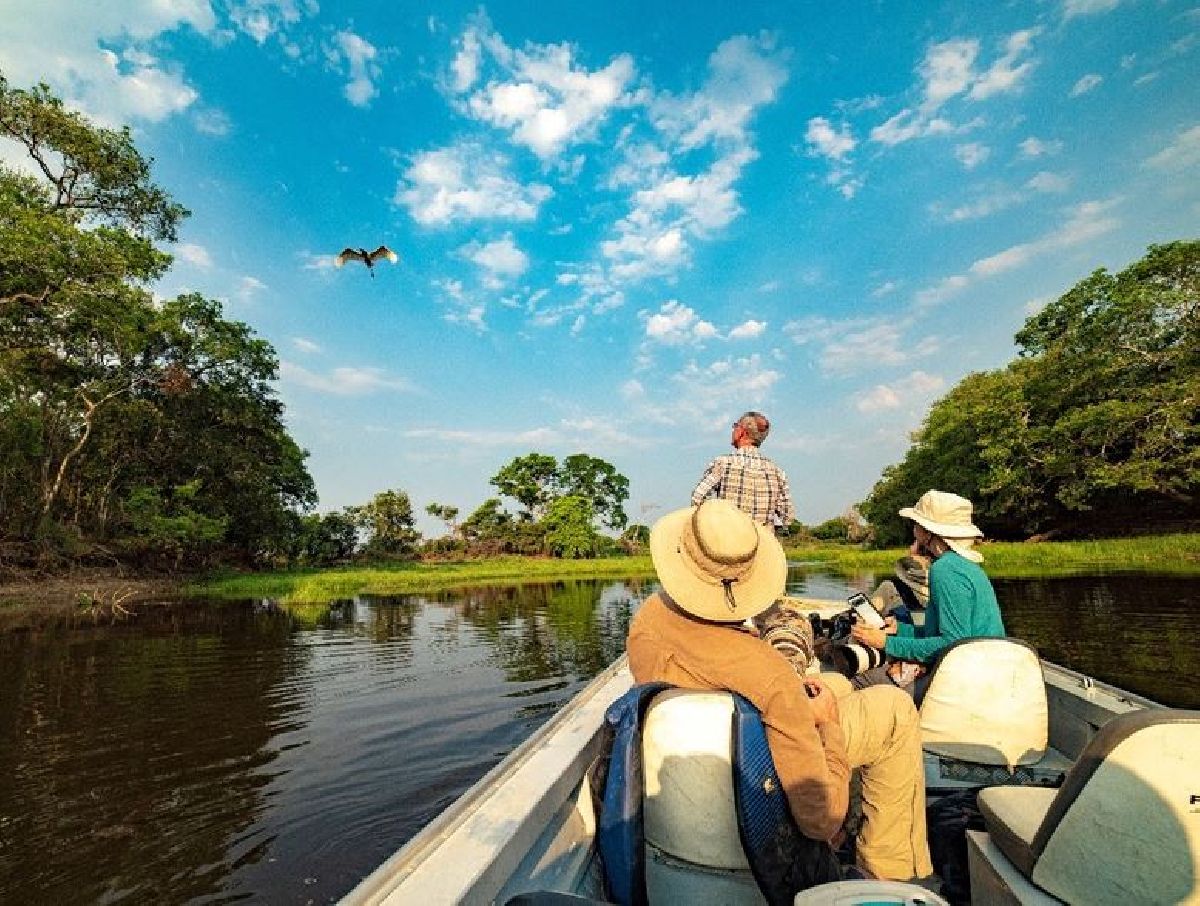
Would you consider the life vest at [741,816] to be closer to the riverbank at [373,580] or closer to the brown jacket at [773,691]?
the brown jacket at [773,691]

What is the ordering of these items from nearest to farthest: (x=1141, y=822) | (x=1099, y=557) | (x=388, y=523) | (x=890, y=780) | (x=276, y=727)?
(x=1141, y=822) < (x=890, y=780) < (x=276, y=727) < (x=1099, y=557) < (x=388, y=523)

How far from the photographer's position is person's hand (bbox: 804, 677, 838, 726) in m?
1.85

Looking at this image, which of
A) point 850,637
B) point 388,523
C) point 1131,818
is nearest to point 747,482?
point 850,637

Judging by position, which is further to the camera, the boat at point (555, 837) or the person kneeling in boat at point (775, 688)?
the person kneeling in boat at point (775, 688)

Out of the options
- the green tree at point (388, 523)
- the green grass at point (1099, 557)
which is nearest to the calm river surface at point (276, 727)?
the green grass at point (1099, 557)

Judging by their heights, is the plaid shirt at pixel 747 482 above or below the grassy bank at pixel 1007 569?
above

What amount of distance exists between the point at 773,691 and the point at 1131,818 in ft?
2.49

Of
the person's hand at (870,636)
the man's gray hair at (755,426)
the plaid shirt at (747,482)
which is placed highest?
the man's gray hair at (755,426)

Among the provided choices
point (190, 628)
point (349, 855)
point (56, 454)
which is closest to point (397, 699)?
point (349, 855)

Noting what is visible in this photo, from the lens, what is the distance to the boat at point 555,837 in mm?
1233

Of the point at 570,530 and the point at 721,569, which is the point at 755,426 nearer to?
the point at 721,569

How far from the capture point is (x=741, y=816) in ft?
5.33

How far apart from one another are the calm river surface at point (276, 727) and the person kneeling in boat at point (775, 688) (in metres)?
3.18

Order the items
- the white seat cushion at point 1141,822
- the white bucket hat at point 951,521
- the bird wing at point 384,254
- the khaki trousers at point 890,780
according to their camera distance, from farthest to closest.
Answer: the bird wing at point 384,254 → the white bucket hat at point 951,521 → the khaki trousers at point 890,780 → the white seat cushion at point 1141,822
